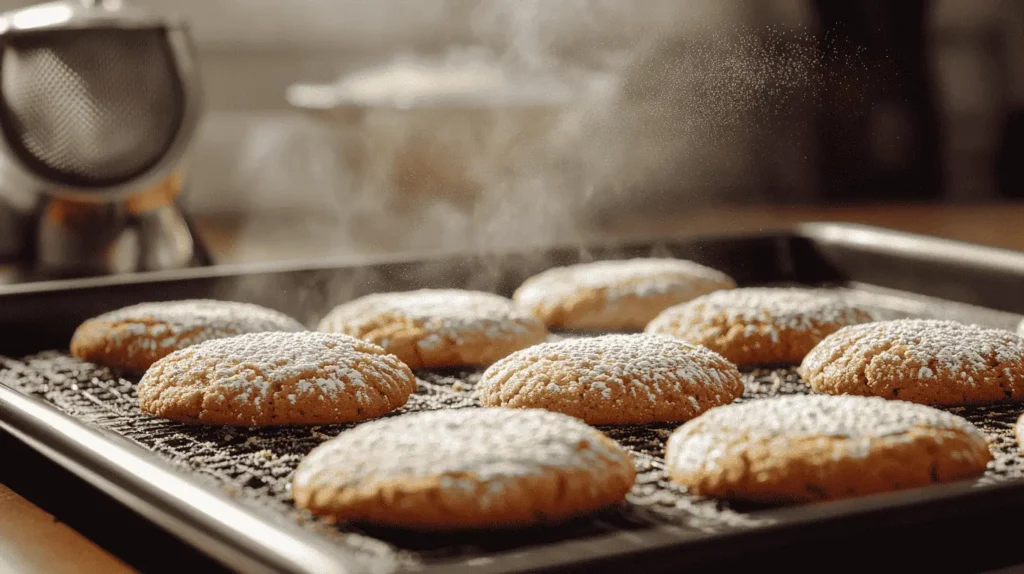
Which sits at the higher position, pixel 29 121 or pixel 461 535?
pixel 29 121

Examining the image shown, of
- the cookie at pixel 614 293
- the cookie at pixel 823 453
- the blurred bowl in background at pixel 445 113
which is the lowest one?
the cookie at pixel 614 293

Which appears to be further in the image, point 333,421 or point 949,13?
point 949,13

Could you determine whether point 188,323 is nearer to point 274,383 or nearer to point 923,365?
point 274,383

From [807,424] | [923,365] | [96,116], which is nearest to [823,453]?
[807,424]

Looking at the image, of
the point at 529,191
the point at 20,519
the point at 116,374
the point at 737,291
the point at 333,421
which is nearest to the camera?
the point at 20,519

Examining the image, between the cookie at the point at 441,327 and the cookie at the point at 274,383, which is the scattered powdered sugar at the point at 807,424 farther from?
the cookie at the point at 441,327

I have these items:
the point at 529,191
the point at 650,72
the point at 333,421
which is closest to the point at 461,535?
the point at 333,421

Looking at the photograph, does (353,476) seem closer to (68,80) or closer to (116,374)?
(116,374)

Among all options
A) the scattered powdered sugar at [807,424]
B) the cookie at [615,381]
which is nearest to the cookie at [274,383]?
the cookie at [615,381]
